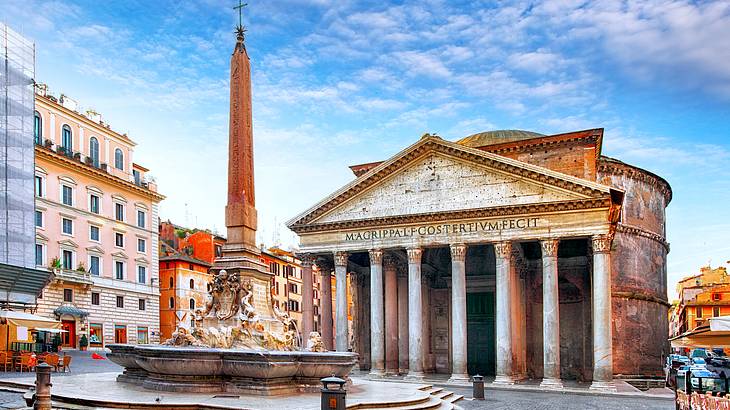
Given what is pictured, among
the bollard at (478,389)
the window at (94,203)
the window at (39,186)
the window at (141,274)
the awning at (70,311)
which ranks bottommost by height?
the bollard at (478,389)

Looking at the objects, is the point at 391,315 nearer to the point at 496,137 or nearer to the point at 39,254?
the point at 496,137

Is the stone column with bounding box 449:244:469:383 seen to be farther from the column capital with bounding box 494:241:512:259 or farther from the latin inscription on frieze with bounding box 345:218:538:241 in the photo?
the column capital with bounding box 494:241:512:259

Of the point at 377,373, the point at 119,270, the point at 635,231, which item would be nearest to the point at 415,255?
the point at 377,373

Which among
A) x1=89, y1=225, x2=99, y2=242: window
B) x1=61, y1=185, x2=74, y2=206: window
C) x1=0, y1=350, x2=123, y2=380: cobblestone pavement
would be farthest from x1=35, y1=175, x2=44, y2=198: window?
x1=0, y1=350, x2=123, y2=380: cobblestone pavement

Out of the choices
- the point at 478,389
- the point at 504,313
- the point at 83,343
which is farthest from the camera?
the point at 83,343

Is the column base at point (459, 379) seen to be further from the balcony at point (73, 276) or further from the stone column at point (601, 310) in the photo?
the balcony at point (73, 276)

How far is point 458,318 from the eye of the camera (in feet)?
95.6

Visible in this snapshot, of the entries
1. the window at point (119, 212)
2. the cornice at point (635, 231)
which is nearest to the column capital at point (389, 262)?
the cornice at point (635, 231)

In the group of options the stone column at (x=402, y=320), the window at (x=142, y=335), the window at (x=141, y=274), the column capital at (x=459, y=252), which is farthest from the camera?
the window at (x=141, y=274)

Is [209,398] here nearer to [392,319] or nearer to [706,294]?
[392,319]

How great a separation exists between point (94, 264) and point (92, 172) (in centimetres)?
513

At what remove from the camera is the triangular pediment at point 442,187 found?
2808cm

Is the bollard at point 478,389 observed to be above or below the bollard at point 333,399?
below

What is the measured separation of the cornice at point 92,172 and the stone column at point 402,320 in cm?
1766
